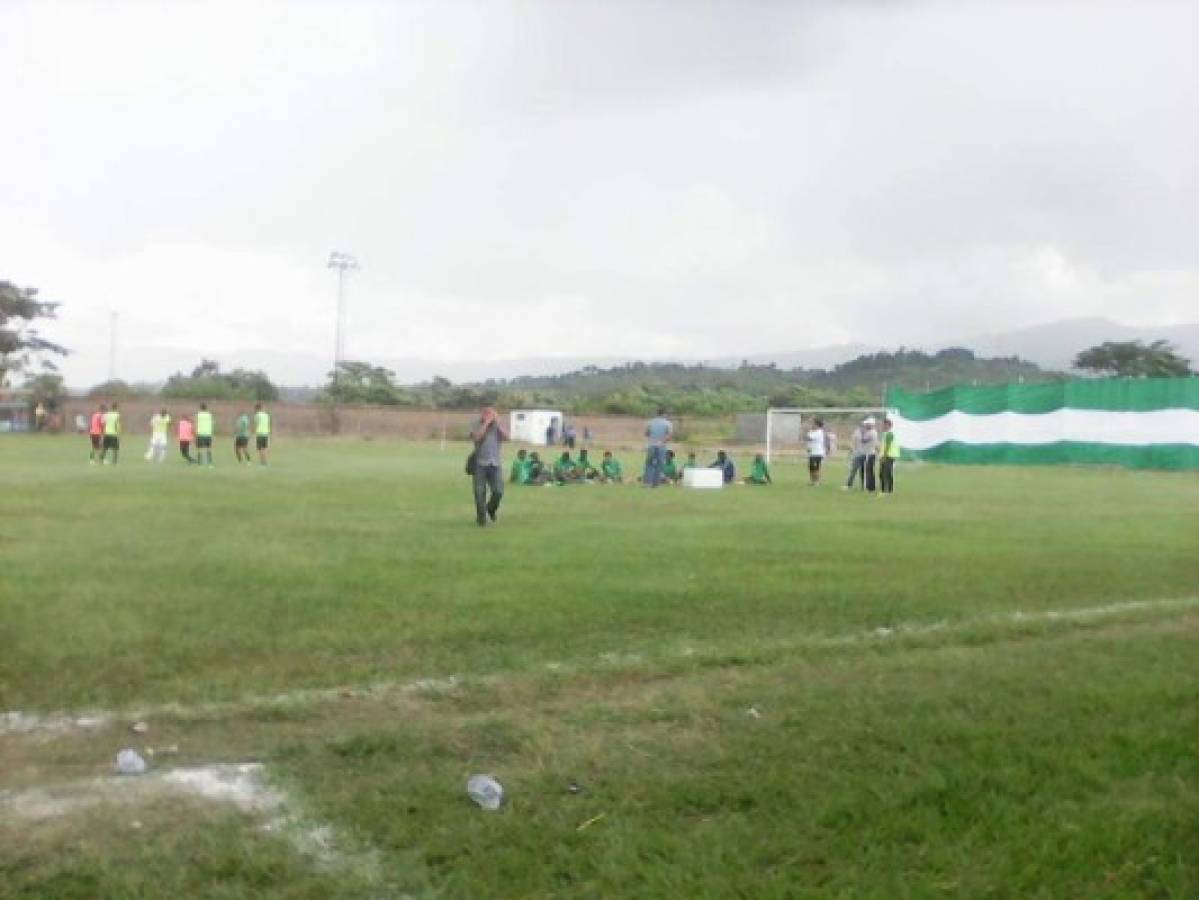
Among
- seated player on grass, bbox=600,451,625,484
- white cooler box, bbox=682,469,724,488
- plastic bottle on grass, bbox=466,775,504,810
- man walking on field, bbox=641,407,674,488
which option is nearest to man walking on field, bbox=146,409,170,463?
seated player on grass, bbox=600,451,625,484

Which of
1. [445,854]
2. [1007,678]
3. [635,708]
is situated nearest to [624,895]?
[445,854]

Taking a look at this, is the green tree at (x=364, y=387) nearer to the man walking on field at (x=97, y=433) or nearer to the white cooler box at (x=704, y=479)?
the man walking on field at (x=97, y=433)

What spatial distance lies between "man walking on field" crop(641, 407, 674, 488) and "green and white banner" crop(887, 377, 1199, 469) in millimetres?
13123

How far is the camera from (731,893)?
371 centimetres

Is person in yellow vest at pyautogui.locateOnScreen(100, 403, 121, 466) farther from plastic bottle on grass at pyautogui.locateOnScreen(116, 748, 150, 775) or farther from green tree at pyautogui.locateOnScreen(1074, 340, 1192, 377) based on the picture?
green tree at pyautogui.locateOnScreen(1074, 340, 1192, 377)

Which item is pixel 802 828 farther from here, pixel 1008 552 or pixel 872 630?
pixel 1008 552

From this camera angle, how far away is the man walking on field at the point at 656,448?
2345 centimetres

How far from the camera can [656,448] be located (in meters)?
23.9

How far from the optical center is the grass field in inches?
155

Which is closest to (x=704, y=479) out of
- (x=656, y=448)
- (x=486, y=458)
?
(x=656, y=448)

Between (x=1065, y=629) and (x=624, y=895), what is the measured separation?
527cm

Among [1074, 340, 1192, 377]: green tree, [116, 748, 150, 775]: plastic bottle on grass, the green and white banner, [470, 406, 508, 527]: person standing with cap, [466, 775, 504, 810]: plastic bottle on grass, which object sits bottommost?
[116, 748, 150, 775]: plastic bottle on grass

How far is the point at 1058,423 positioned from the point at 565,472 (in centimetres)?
1667

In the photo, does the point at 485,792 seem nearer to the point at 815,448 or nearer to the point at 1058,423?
the point at 815,448
